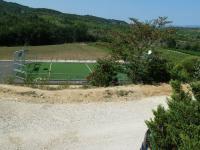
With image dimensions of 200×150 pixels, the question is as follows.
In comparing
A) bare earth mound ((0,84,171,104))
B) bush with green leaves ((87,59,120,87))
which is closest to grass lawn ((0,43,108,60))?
bush with green leaves ((87,59,120,87))

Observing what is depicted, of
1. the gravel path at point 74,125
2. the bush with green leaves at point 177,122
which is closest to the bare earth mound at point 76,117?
the gravel path at point 74,125

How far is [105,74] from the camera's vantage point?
19188mm

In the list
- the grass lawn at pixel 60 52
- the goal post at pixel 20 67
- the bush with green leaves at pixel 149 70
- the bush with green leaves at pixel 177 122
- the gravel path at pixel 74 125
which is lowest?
the grass lawn at pixel 60 52

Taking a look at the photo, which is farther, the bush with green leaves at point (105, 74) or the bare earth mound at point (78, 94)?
the bush with green leaves at point (105, 74)

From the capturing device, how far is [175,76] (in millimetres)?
19656

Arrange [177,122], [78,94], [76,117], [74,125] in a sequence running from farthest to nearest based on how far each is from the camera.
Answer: [78,94], [76,117], [74,125], [177,122]

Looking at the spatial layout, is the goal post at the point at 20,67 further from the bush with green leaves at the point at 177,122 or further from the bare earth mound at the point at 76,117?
the bush with green leaves at the point at 177,122

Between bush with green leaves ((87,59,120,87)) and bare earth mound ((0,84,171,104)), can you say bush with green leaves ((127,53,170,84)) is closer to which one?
bush with green leaves ((87,59,120,87))

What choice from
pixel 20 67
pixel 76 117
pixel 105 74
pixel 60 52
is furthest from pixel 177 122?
pixel 60 52

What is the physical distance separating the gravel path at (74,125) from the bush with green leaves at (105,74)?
3.07m

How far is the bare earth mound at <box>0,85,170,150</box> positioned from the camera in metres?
12.1

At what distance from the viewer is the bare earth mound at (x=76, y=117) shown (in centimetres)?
1211

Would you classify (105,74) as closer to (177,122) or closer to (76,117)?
(76,117)

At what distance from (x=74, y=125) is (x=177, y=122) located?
551 centimetres
